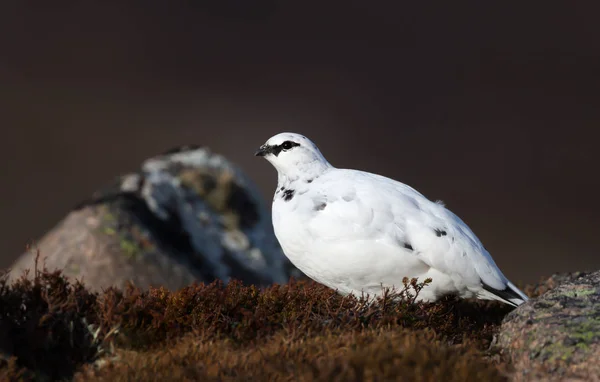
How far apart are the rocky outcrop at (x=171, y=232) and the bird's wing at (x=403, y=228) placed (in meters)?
2.43

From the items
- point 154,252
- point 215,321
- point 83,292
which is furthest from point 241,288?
point 154,252

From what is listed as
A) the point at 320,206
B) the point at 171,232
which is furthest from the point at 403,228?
the point at 171,232

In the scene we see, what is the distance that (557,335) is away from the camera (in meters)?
3.15

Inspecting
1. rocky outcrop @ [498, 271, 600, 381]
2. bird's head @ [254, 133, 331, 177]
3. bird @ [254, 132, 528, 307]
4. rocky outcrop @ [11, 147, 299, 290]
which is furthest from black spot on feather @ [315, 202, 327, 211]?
rocky outcrop @ [11, 147, 299, 290]

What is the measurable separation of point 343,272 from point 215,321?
0.87 m

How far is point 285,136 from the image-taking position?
14.7ft

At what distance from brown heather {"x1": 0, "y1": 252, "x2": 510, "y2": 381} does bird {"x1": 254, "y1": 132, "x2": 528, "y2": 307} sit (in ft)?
0.45

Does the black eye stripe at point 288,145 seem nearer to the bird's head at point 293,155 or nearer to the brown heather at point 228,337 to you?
the bird's head at point 293,155

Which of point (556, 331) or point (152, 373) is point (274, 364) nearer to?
point (152, 373)

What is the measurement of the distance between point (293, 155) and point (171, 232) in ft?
8.98

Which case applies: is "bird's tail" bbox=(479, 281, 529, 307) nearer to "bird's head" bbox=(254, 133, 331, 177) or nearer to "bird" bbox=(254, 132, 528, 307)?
"bird" bbox=(254, 132, 528, 307)

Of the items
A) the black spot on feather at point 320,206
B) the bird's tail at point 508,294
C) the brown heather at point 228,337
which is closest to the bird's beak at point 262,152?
the black spot on feather at point 320,206

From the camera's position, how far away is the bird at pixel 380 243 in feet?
12.5

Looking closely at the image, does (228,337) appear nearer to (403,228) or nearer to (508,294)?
(403,228)
